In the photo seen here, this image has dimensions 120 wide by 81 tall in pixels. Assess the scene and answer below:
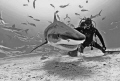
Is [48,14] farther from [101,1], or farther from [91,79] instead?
[91,79]

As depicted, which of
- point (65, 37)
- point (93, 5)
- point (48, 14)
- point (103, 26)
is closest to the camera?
point (65, 37)

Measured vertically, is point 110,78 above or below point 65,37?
below

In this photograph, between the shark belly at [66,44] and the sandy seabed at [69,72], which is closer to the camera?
the shark belly at [66,44]

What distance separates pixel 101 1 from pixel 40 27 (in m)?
27.3

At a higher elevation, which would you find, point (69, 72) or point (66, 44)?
point (66, 44)

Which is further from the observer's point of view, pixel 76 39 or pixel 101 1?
pixel 101 1

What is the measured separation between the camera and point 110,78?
244 cm

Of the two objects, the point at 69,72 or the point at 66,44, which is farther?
the point at 69,72

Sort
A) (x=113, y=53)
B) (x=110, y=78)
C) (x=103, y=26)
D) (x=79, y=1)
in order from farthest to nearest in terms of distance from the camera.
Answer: (x=103, y=26) < (x=79, y=1) < (x=113, y=53) < (x=110, y=78)

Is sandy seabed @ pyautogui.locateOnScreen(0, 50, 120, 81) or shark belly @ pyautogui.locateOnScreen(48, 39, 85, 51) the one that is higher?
shark belly @ pyautogui.locateOnScreen(48, 39, 85, 51)

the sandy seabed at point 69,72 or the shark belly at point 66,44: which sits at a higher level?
the shark belly at point 66,44

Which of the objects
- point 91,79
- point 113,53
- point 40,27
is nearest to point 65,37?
point 91,79

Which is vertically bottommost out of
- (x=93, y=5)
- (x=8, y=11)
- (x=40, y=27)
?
(x=40, y=27)

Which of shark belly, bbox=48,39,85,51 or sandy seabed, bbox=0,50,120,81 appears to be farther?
sandy seabed, bbox=0,50,120,81
